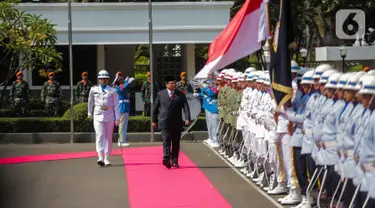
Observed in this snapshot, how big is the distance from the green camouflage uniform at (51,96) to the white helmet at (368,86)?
52.3 ft

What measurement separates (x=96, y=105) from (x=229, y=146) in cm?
323

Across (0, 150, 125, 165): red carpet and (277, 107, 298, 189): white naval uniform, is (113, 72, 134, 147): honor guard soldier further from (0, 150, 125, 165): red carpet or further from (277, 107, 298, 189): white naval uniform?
(277, 107, 298, 189): white naval uniform

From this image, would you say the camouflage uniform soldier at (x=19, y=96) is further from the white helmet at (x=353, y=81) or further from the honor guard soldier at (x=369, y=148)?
the honor guard soldier at (x=369, y=148)

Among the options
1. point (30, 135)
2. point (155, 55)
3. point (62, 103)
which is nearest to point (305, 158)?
point (30, 135)

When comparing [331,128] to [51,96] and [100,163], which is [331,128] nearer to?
[100,163]

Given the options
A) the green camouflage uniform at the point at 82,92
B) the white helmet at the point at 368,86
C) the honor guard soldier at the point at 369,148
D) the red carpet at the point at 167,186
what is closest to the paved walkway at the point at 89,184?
the red carpet at the point at 167,186

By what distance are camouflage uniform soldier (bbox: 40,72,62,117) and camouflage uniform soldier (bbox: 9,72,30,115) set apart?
0.57 m

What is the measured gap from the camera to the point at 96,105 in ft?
47.3

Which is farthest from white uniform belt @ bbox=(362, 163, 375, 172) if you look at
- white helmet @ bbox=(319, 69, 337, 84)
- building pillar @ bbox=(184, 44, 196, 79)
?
building pillar @ bbox=(184, 44, 196, 79)

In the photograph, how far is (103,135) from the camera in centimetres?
1438

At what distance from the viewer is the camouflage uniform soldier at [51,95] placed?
22.0 m

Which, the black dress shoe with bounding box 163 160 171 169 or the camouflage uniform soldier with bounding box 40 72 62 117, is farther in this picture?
the camouflage uniform soldier with bounding box 40 72 62 117

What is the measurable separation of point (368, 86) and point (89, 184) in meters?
6.55

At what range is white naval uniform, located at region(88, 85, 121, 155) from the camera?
14281mm
